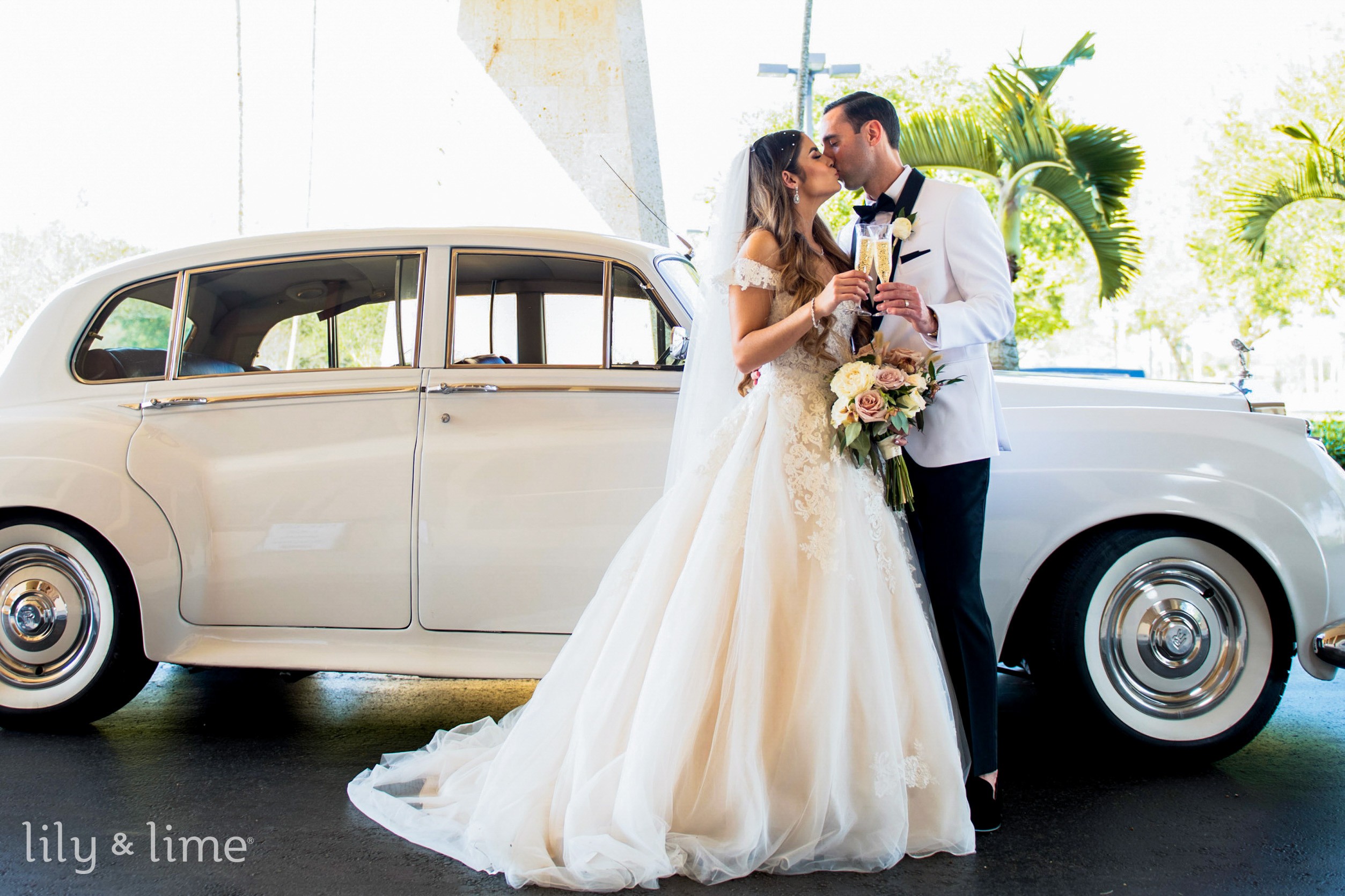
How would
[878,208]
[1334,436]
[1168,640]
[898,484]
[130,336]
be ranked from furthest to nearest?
[1334,436] → [130,336] → [1168,640] → [878,208] → [898,484]

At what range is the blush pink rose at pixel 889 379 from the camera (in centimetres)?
272

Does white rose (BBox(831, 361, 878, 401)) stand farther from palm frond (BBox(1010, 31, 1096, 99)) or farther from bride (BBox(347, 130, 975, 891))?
palm frond (BBox(1010, 31, 1096, 99))

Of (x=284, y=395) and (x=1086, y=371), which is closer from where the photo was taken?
(x=284, y=395)

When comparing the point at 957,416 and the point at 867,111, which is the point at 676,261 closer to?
the point at 867,111

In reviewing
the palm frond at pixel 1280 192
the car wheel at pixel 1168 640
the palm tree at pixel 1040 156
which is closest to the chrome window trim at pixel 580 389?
the car wheel at pixel 1168 640

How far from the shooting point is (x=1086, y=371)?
484cm

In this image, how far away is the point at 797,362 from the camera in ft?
9.80

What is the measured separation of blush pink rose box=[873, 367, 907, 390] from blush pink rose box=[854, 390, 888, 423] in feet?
0.08

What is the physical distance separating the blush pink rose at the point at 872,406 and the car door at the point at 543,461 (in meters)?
0.91

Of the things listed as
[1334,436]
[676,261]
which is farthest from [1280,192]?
[676,261]

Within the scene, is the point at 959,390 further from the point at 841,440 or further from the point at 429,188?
the point at 429,188

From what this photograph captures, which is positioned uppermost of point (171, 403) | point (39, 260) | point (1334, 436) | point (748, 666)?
point (39, 260)

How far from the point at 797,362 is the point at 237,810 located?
7.31 feet

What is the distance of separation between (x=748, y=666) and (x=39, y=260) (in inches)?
714
